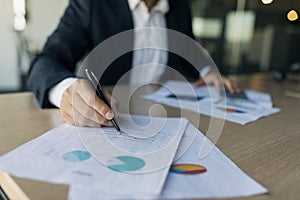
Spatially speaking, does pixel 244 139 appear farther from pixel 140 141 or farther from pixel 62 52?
pixel 62 52

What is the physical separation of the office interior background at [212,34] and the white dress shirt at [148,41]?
5.20ft

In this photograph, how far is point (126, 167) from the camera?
393 mm

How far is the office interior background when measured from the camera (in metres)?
2.83

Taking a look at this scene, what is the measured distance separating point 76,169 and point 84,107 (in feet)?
0.59

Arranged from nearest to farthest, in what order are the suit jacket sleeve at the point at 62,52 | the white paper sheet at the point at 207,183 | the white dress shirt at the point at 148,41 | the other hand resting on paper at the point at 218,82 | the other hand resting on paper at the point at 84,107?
the white paper sheet at the point at 207,183 < the other hand resting on paper at the point at 84,107 < the suit jacket sleeve at the point at 62,52 < the other hand resting on paper at the point at 218,82 < the white dress shirt at the point at 148,41

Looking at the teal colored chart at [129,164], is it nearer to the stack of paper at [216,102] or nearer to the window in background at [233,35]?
the stack of paper at [216,102]

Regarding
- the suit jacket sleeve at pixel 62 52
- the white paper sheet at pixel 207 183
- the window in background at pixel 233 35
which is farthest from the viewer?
the window in background at pixel 233 35

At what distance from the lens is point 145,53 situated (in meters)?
1.10

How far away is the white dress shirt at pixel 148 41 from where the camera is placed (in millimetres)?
1061

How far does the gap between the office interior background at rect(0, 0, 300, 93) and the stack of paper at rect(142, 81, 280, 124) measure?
5.81 ft

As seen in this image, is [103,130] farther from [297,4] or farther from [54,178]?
[297,4]

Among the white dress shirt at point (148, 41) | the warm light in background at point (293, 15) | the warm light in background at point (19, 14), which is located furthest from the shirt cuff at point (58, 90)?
the warm light in background at point (19, 14)

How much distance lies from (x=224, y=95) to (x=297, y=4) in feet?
1.84

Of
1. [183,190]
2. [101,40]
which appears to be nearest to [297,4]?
[101,40]
